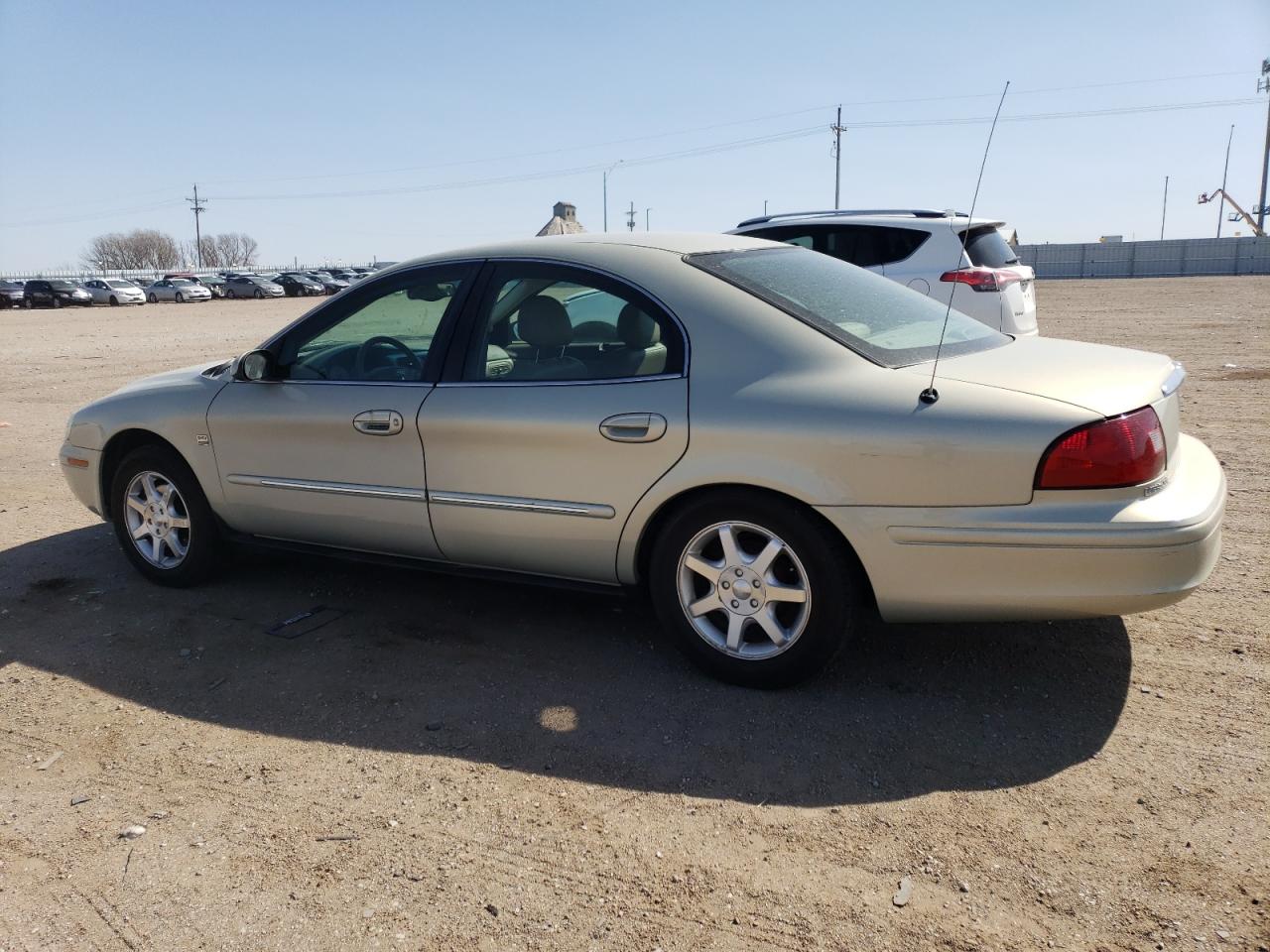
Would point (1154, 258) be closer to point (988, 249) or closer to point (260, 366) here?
point (988, 249)

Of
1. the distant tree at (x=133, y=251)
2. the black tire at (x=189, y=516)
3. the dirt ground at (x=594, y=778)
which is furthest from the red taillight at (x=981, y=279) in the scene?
the distant tree at (x=133, y=251)

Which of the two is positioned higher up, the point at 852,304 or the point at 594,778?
the point at 852,304

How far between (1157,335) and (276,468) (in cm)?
1571

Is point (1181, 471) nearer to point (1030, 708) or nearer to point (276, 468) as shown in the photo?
point (1030, 708)

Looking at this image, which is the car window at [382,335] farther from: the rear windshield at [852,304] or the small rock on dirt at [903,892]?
the small rock on dirt at [903,892]

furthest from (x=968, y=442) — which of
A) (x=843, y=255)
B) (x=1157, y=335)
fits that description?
(x=1157, y=335)

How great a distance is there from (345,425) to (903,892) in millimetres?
2856

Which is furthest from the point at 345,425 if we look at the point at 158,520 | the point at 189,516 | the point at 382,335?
the point at 158,520

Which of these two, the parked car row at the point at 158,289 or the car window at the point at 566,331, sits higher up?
the car window at the point at 566,331

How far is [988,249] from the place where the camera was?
946 cm

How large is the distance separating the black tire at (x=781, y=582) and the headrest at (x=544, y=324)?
2.88 feet

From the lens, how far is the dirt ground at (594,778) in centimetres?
256

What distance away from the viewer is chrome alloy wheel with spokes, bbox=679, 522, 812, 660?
3.54 m

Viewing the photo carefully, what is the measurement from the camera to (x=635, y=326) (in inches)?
153
